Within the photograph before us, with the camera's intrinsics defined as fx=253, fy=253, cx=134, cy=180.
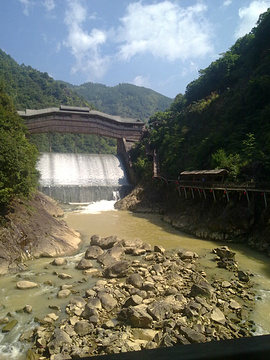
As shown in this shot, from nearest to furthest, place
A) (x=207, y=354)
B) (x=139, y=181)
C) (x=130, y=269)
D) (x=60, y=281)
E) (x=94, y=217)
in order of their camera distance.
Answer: (x=207, y=354), (x=60, y=281), (x=130, y=269), (x=94, y=217), (x=139, y=181)

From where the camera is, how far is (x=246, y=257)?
1441 centimetres

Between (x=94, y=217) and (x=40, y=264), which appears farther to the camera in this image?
(x=94, y=217)

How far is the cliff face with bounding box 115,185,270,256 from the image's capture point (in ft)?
53.4

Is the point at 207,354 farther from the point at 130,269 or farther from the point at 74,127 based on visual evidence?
the point at 74,127

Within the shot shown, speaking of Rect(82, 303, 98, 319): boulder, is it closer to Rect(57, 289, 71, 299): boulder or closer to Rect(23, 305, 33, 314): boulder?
Rect(57, 289, 71, 299): boulder

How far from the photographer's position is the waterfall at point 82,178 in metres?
36.0

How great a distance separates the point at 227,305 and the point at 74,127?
4293cm

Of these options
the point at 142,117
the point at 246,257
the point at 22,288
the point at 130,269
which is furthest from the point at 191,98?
the point at 142,117

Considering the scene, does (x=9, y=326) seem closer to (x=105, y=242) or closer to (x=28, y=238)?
(x=28, y=238)

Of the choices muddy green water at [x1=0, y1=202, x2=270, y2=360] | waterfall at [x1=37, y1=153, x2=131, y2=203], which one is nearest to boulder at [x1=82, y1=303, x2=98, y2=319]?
muddy green water at [x1=0, y1=202, x2=270, y2=360]

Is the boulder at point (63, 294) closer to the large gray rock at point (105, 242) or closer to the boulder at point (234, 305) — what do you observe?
the boulder at point (234, 305)

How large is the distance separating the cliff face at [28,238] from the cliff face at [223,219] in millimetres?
9611

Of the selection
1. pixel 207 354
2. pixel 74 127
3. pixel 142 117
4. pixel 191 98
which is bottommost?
pixel 207 354

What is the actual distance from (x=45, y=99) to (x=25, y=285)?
8943 cm
